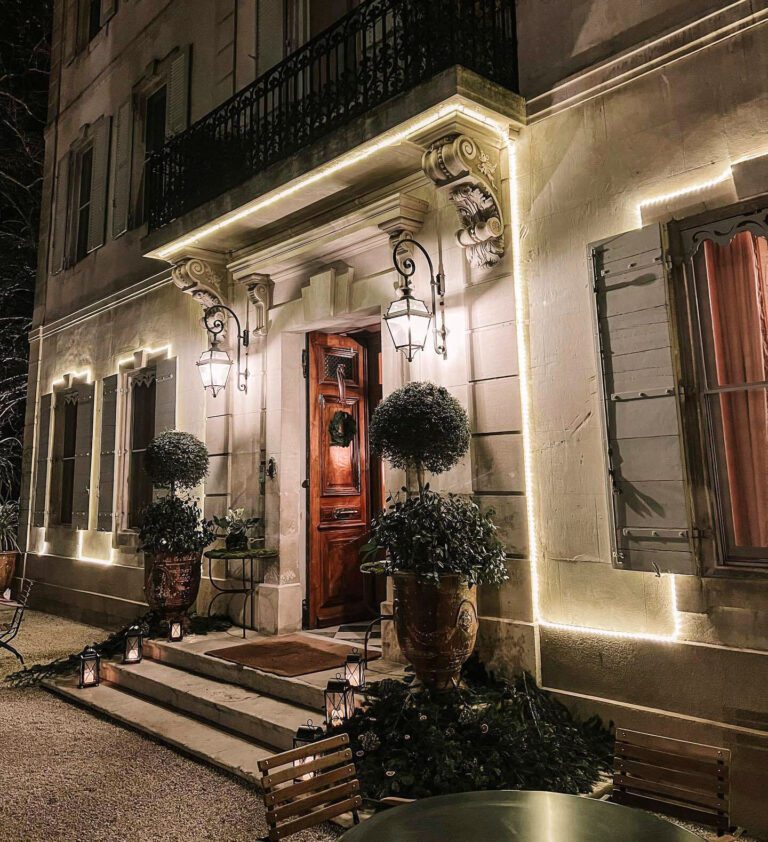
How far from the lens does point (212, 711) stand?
197 inches

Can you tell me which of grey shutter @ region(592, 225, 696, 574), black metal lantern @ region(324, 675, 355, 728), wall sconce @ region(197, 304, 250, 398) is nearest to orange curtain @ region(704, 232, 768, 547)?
grey shutter @ region(592, 225, 696, 574)

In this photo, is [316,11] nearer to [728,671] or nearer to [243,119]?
[243,119]

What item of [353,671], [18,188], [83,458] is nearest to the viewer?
[353,671]

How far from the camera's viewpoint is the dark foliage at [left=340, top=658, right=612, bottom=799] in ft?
11.6

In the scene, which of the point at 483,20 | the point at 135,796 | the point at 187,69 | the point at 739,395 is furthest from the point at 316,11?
the point at 135,796

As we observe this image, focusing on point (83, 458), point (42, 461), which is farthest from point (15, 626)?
point (42, 461)

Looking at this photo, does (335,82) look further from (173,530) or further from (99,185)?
(99,185)

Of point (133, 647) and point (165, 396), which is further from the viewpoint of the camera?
point (165, 396)

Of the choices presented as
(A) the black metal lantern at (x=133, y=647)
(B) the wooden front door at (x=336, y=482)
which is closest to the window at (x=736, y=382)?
(B) the wooden front door at (x=336, y=482)

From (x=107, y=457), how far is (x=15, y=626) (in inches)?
95.4

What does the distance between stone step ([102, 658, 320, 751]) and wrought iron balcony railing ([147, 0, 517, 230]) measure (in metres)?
4.45

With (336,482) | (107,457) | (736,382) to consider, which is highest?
(107,457)

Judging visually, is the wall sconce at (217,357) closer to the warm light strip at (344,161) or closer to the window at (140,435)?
the warm light strip at (344,161)

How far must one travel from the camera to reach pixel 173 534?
667cm
